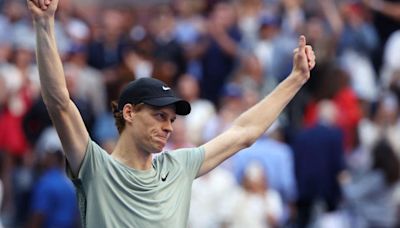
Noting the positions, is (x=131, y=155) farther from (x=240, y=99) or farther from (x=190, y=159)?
(x=240, y=99)

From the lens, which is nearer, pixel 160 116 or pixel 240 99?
pixel 160 116

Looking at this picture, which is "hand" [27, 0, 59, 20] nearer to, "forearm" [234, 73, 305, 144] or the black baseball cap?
the black baseball cap

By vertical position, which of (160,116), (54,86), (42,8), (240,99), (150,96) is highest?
(42,8)

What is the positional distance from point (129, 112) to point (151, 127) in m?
0.16

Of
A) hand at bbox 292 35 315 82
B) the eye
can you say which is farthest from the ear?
hand at bbox 292 35 315 82

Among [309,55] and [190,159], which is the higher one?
[309,55]

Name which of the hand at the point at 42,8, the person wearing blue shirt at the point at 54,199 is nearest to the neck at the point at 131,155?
the hand at the point at 42,8

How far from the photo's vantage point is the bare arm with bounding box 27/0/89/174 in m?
6.85

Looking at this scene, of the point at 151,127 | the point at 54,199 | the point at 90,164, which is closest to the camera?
the point at 90,164

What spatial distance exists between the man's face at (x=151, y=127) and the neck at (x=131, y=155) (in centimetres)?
3

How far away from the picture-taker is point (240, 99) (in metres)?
16.6

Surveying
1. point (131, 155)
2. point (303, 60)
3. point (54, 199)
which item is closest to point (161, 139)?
point (131, 155)

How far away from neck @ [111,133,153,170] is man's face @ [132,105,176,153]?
35mm

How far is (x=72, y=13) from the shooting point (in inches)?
836
